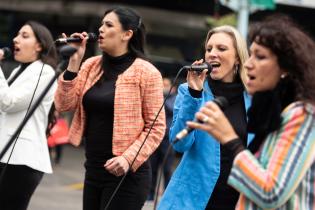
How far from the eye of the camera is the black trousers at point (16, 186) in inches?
178

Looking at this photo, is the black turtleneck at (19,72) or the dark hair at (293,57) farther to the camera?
the black turtleneck at (19,72)

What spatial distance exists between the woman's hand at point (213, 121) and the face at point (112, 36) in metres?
1.82

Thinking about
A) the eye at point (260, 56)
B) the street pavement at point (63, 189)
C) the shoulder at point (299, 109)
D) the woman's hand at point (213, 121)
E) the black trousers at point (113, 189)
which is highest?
the eye at point (260, 56)

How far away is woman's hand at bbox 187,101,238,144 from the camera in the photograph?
2.52 metres

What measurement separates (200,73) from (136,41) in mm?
904

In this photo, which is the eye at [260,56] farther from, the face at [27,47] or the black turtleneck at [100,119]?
the face at [27,47]

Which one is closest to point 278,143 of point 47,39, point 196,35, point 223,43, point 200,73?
point 200,73

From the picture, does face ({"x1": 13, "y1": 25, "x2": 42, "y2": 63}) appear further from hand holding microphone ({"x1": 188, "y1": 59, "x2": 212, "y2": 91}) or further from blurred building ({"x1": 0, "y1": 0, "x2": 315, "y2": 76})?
blurred building ({"x1": 0, "y1": 0, "x2": 315, "y2": 76})

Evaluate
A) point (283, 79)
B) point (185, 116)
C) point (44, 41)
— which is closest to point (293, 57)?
point (283, 79)

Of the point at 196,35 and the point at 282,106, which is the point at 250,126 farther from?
the point at 196,35

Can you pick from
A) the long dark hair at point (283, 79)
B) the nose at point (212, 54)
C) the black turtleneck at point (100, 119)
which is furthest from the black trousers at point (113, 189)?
the long dark hair at point (283, 79)

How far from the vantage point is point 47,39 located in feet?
16.4

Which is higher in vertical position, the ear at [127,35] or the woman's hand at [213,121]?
the woman's hand at [213,121]

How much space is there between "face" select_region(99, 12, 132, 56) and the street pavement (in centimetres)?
209
